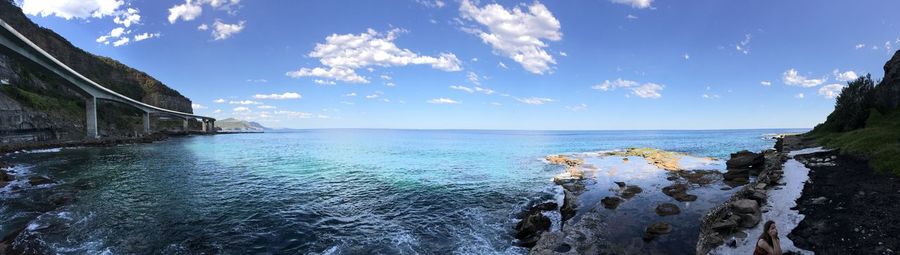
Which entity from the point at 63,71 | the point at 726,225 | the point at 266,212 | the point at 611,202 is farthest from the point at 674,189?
the point at 63,71

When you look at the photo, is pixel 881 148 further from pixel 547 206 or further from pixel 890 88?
pixel 890 88

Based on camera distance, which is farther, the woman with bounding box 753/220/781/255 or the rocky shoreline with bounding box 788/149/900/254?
the rocky shoreline with bounding box 788/149/900/254

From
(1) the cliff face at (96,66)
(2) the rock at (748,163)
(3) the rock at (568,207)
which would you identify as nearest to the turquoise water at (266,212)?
(3) the rock at (568,207)

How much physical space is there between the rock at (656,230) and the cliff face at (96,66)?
187994 mm

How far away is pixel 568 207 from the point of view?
24.2m

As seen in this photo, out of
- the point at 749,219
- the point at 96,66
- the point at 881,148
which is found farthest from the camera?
the point at 96,66

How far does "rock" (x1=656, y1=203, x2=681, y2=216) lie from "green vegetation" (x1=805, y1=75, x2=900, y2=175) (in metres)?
10.7

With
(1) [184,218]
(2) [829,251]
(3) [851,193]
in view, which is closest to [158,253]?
(1) [184,218]

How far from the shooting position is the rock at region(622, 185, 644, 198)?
27.0m

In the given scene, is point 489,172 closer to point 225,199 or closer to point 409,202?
point 409,202

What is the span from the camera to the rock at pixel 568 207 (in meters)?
22.7

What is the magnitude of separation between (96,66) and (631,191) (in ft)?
→ 680

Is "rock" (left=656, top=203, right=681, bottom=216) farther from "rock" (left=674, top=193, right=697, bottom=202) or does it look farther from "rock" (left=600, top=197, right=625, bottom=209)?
"rock" (left=674, top=193, right=697, bottom=202)

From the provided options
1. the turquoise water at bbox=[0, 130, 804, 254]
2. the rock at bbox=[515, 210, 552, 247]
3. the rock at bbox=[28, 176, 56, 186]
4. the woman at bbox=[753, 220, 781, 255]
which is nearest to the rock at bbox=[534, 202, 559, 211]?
the turquoise water at bbox=[0, 130, 804, 254]
